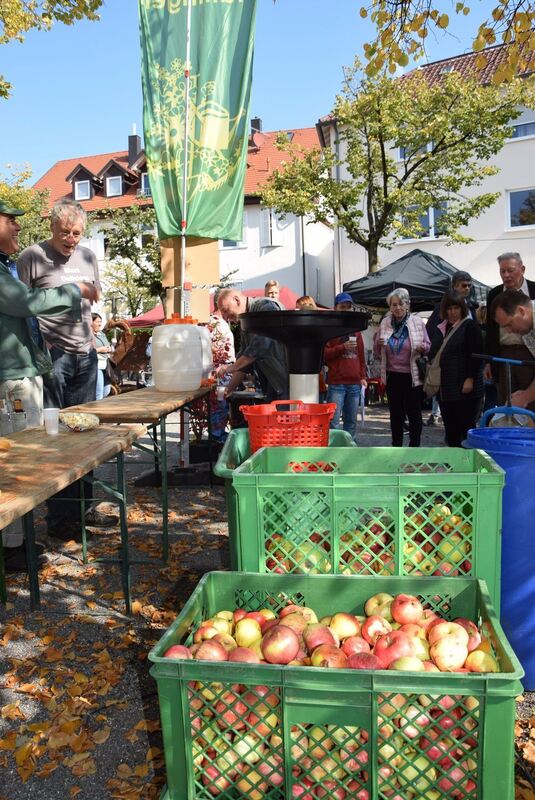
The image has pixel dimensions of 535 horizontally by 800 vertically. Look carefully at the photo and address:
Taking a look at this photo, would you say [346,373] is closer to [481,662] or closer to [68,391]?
[68,391]

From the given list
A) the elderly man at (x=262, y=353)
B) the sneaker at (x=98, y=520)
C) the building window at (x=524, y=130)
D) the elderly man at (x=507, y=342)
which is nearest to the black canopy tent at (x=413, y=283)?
the elderly man at (x=507, y=342)

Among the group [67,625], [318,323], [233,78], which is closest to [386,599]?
[318,323]

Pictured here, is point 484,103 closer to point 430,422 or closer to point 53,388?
point 430,422

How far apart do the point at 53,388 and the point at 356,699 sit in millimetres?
3873

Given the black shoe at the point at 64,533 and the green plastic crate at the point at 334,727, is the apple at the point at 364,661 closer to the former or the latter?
the green plastic crate at the point at 334,727

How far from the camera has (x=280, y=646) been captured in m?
1.59

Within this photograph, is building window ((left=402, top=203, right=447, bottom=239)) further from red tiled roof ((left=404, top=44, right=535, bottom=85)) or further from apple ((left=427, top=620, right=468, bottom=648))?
apple ((left=427, top=620, right=468, bottom=648))

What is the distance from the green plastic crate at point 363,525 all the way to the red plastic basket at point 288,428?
0.57 metres

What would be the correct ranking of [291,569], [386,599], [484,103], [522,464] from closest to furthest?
[386,599], [291,569], [522,464], [484,103]

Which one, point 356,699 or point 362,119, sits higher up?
point 362,119

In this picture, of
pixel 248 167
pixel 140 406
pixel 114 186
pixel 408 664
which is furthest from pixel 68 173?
pixel 408 664

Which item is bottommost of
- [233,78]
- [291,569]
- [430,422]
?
[430,422]

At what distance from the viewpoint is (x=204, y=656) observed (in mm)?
1529

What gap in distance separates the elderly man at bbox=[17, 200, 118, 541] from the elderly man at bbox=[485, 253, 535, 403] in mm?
3083
